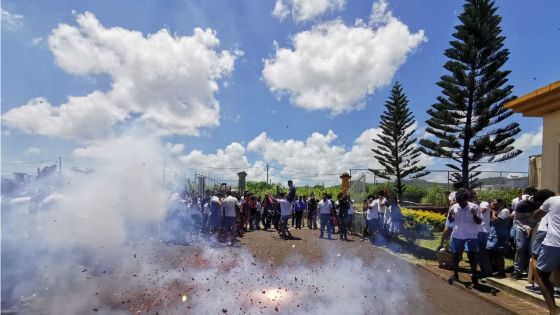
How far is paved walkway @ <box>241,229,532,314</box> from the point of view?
605 cm

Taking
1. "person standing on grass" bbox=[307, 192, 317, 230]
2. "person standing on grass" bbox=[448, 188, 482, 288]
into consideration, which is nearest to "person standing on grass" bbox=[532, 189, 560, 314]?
"person standing on grass" bbox=[448, 188, 482, 288]

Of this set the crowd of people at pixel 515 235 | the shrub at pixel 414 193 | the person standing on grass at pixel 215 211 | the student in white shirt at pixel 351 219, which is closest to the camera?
the crowd of people at pixel 515 235

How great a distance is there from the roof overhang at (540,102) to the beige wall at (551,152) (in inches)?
5.9

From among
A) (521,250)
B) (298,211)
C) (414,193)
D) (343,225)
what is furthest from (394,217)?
(414,193)

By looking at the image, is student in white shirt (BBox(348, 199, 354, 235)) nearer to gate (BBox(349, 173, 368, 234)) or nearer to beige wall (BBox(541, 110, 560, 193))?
gate (BBox(349, 173, 368, 234))

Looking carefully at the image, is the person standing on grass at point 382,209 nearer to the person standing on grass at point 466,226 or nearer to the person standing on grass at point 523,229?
the person standing on grass at point 523,229

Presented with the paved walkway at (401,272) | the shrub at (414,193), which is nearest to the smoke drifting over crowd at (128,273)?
the paved walkway at (401,272)

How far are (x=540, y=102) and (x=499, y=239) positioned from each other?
277cm

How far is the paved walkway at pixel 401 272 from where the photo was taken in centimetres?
605

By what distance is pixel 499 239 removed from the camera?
7.96m

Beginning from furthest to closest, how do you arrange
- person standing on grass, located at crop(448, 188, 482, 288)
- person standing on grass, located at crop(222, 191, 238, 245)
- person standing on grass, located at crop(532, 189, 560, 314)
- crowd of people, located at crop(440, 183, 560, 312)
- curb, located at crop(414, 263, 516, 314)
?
person standing on grass, located at crop(222, 191, 238, 245) < person standing on grass, located at crop(448, 188, 482, 288) < curb, located at crop(414, 263, 516, 314) < crowd of people, located at crop(440, 183, 560, 312) < person standing on grass, located at crop(532, 189, 560, 314)

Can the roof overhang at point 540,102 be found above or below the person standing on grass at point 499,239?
above

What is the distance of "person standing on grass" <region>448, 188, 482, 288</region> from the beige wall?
1.50 m

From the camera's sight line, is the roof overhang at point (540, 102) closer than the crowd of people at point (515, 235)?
No
